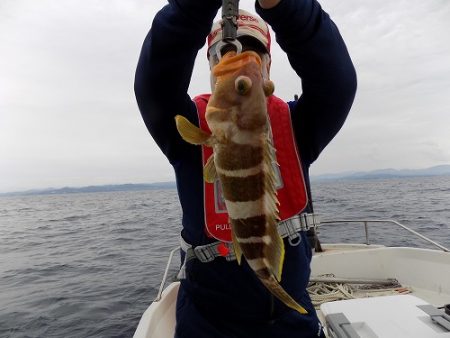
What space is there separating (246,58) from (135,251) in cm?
1817

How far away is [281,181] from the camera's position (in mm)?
2719

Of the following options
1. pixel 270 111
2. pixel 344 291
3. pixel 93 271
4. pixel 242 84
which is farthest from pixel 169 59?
pixel 93 271

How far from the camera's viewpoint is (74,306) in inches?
427

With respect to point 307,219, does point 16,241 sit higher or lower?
lower

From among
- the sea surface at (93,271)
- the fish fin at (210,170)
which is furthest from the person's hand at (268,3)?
the sea surface at (93,271)

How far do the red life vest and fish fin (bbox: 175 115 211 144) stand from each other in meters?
0.68

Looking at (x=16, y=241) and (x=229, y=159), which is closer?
(x=229, y=159)

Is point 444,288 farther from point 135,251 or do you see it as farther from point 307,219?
point 135,251

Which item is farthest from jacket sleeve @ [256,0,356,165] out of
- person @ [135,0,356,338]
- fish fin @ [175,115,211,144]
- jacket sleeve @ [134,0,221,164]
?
fish fin @ [175,115,211,144]

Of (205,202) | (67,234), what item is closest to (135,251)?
(67,234)

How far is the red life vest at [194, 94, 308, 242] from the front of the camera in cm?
260

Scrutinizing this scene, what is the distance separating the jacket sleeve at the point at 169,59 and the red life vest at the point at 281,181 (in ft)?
1.12

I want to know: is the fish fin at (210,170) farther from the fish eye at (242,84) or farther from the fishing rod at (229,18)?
the fishing rod at (229,18)

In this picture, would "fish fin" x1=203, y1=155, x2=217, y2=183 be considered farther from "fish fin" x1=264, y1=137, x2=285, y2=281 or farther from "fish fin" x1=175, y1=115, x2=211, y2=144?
"fish fin" x1=264, y1=137, x2=285, y2=281
